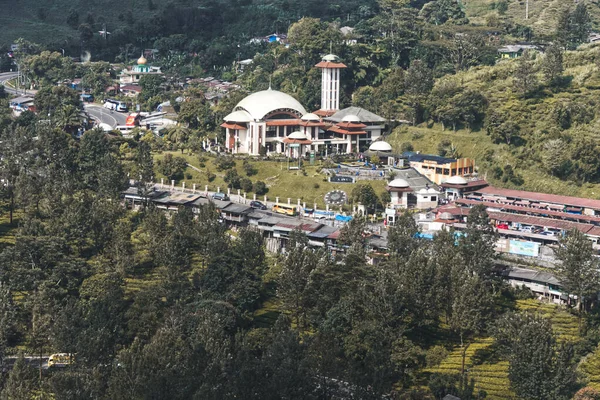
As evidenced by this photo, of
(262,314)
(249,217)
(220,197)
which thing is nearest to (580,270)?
(262,314)

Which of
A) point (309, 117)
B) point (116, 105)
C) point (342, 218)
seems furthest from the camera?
point (116, 105)

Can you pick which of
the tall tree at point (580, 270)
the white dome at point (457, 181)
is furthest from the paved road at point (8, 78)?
the tall tree at point (580, 270)

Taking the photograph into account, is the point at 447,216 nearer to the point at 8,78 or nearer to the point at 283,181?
the point at 283,181

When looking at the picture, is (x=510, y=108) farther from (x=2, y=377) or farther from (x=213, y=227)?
(x=2, y=377)

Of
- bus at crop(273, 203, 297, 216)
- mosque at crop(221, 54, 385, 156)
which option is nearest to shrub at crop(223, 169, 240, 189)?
bus at crop(273, 203, 297, 216)


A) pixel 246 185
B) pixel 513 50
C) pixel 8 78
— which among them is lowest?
pixel 246 185

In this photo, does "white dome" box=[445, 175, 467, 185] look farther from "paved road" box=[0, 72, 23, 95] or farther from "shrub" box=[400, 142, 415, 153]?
"paved road" box=[0, 72, 23, 95]

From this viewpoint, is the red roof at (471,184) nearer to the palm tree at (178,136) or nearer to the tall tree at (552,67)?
the tall tree at (552,67)
